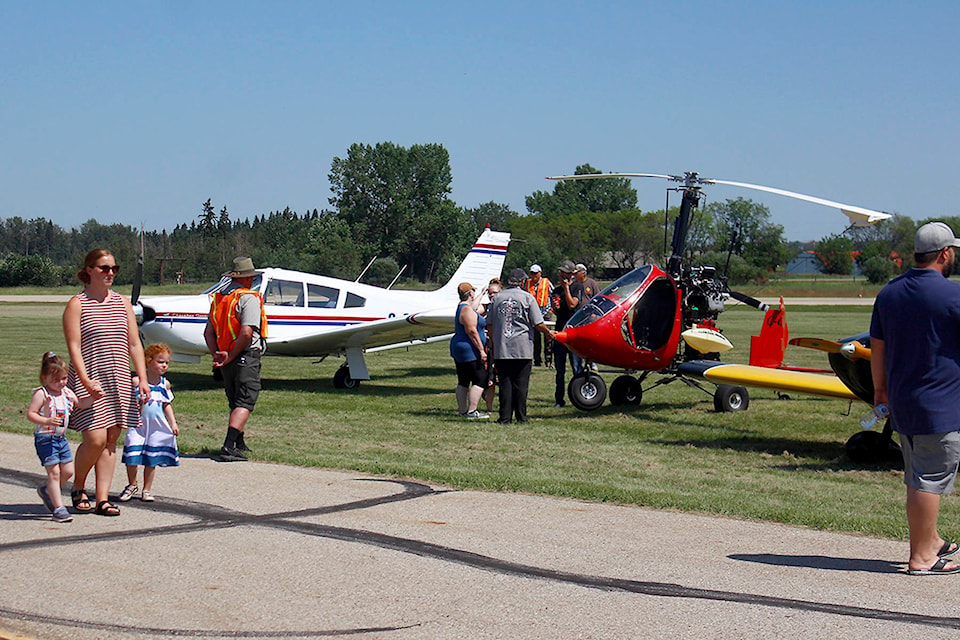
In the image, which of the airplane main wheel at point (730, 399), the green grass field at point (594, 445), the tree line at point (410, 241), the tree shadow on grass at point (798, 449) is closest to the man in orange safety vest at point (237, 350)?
the green grass field at point (594, 445)

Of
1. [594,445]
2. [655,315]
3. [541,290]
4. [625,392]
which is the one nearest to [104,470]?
[594,445]

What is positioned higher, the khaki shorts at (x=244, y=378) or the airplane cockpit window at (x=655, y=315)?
the airplane cockpit window at (x=655, y=315)

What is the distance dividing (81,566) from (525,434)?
20.3 ft

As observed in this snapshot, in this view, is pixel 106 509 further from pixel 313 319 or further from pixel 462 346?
pixel 313 319

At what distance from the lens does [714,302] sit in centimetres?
1334

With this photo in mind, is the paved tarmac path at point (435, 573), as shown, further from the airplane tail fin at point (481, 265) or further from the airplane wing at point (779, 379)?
the airplane tail fin at point (481, 265)

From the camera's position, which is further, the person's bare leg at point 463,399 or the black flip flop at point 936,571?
the person's bare leg at point 463,399

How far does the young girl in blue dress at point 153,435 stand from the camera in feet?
22.8

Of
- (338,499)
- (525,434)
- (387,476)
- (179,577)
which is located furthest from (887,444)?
(179,577)

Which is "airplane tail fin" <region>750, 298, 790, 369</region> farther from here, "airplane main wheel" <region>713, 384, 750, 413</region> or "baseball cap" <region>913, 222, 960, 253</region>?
"baseball cap" <region>913, 222, 960, 253</region>

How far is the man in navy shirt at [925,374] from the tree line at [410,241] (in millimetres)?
48862

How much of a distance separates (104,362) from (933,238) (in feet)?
15.7

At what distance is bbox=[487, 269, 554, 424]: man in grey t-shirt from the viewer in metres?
11.4

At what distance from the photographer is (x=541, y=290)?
17656 millimetres
